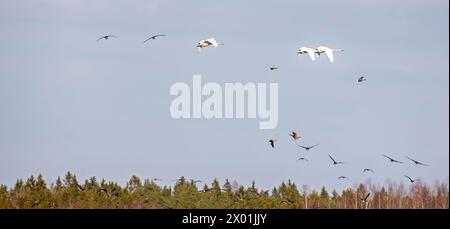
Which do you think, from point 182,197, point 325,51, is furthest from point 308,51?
point 182,197

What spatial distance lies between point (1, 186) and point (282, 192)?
1128 inches

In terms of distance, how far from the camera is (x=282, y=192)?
133m

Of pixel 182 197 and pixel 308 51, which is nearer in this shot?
pixel 308 51

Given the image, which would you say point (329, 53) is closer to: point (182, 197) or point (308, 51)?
point (308, 51)

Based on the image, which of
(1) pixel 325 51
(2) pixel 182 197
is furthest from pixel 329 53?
(2) pixel 182 197
